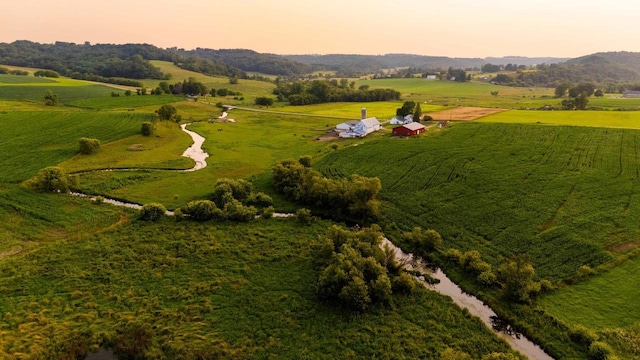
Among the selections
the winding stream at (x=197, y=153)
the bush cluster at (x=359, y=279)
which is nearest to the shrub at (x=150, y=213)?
the winding stream at (x=197, y=153)

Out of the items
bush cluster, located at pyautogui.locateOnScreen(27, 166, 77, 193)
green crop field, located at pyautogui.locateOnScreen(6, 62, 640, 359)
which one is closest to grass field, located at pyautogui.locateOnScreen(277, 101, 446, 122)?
green crop field, located at pyautogui.locateOnScreen(6, 62, 640, 359)

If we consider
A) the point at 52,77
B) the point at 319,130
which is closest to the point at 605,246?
the point at 319,130

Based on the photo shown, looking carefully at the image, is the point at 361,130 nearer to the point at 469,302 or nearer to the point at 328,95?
the point at 469,302

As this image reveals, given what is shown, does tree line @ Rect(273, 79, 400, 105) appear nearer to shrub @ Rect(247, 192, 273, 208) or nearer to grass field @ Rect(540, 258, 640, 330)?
shrub @ Rect(247, 192, 273, 208)

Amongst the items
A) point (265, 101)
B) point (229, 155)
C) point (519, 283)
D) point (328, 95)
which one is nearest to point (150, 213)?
point (229, 155)

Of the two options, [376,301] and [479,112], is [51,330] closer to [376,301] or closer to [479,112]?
[376,301]

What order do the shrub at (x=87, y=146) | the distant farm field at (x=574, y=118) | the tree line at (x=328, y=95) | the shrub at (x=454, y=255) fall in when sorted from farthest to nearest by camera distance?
1. the tree line at (x=328, y=95)
2. the distant farm field at (x=574, y=118)
3. the shrub at (x=87, y=146)
4. the shrub at (x=454, y=255)

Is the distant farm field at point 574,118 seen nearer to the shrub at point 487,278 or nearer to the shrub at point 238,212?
the shrub at point 487,278
